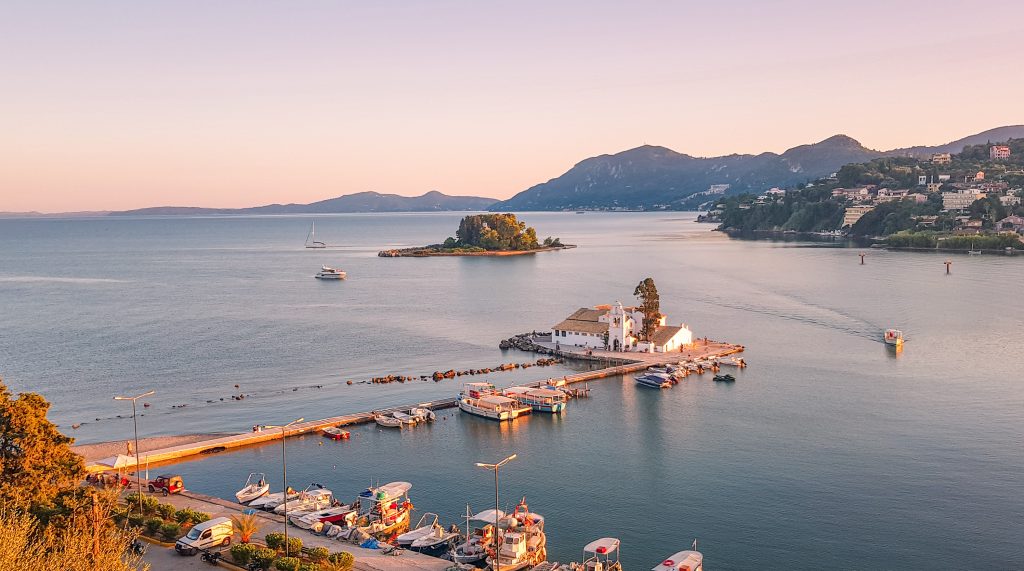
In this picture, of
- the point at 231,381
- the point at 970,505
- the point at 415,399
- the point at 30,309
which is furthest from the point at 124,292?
the point at 970,505

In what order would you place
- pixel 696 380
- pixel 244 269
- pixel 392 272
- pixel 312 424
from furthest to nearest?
pixel 244 269 → pixel 392 272 → pixel 696 380 → pixel 312 424

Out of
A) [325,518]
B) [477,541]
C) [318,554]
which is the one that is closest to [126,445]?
[325,518]

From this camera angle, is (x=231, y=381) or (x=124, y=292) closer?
(x=231, y=381)

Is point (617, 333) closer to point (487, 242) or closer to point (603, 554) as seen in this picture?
point (603, 554)

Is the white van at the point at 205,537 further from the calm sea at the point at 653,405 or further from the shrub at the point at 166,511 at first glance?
the calm sea at the point at 653,405

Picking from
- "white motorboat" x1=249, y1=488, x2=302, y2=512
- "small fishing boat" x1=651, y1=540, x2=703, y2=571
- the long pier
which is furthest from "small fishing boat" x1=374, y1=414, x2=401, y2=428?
"small fishing boat" x1=651, y1=540, x2=703, y2=571

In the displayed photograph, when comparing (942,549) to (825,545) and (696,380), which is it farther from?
(696,380)

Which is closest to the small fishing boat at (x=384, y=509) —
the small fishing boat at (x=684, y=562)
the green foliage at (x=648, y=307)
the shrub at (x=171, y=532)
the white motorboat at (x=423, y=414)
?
the shrub at (x=171, y=532)
